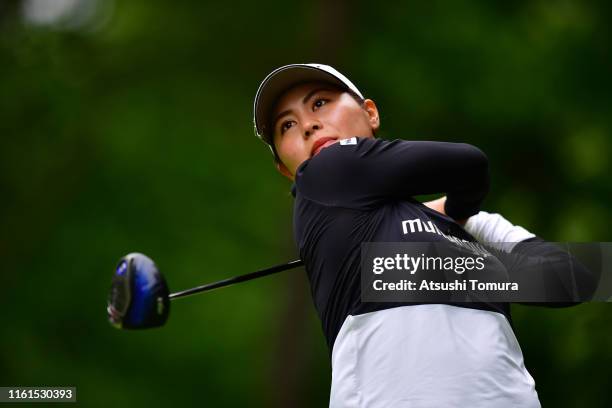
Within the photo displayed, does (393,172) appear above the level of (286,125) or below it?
below

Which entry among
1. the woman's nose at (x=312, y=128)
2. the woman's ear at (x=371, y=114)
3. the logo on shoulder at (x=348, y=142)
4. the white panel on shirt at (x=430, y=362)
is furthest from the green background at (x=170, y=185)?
the white panel on shirt at (x=430, y=362)

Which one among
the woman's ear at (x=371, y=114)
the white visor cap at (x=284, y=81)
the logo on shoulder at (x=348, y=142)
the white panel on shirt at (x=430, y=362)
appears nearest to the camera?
the white panel on shirt at (x=430, y=362)

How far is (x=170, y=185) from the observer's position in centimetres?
983

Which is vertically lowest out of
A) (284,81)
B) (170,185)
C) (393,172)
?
(393,172)

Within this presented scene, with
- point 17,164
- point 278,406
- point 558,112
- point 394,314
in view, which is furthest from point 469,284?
point 17,164

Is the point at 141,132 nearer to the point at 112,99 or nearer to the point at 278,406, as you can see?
the point at 112,99

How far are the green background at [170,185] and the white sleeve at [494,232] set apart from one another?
5.76 m

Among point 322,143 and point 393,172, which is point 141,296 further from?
point 393,172

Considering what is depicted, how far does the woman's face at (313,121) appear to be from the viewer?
3096 millimetres

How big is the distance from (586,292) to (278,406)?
684 centimetres

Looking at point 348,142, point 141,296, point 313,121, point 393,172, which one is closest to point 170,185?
point 141,296

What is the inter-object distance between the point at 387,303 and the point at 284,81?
91 centimetres

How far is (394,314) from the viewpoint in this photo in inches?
103

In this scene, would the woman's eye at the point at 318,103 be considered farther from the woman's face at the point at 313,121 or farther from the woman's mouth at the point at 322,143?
the woman's mouth at the point at 322,143
